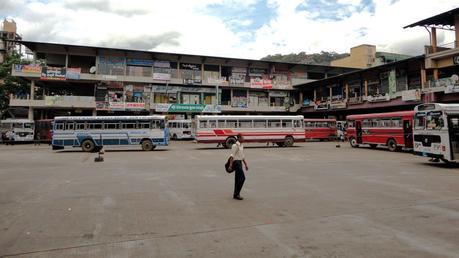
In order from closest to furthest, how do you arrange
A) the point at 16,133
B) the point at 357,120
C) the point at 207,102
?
the point at 357,120 → the point at 16,133 → the point at 207,102

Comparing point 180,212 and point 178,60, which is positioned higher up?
point 178,60

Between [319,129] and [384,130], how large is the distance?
14.8 m

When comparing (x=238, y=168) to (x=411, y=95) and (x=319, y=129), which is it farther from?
(x=319, y=129)

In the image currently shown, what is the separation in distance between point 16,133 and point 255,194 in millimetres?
35892

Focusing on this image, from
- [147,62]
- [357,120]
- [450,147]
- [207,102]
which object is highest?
[147,62]

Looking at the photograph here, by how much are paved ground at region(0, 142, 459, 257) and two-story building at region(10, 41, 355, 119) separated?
3389 centimetres

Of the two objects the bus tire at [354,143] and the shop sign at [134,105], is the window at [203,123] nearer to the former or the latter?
the bus tire at [354,143]

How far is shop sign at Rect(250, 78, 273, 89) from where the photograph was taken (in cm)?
5332

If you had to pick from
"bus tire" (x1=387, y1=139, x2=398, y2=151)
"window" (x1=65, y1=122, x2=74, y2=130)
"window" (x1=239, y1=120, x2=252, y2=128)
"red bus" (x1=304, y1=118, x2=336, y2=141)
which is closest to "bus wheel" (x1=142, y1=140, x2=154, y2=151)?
"window" (x1=65, y1=122, x2=74, y2=130)

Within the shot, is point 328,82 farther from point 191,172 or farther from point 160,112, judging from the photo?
point 191,172

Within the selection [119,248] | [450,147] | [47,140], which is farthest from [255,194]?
[47,140]

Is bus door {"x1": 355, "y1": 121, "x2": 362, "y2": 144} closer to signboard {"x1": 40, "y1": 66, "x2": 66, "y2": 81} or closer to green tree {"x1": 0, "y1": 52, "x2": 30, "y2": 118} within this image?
signboard {"x1": 40, "y1": 66, "x2": 66, "y2": 81}

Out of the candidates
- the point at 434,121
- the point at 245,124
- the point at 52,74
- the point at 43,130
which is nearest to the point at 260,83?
the point at 245,124

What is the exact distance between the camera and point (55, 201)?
8242mm
